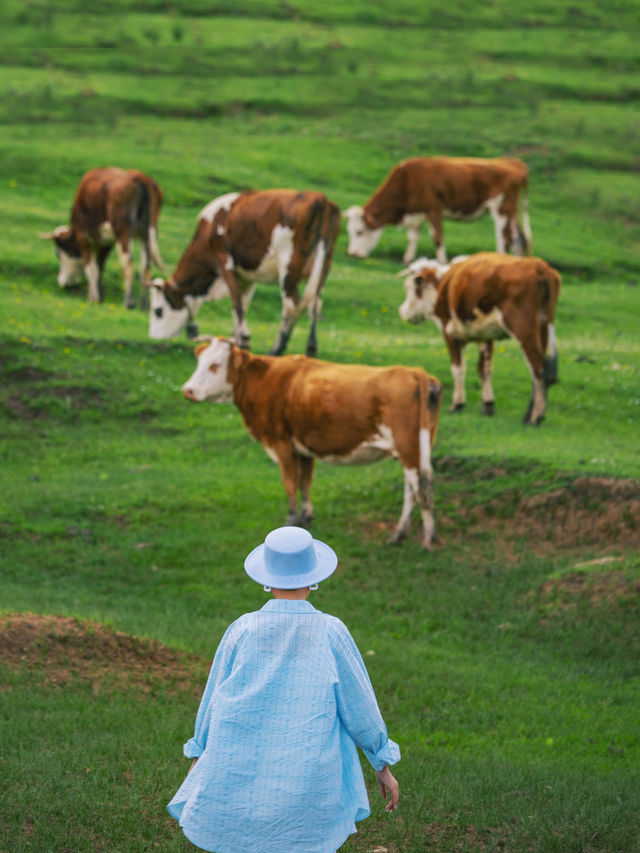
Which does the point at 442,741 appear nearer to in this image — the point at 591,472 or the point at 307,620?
the point at 307,620

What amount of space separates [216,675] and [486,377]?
13.9 meters

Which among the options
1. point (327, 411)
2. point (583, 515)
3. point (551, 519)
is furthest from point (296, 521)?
point (583, 515)

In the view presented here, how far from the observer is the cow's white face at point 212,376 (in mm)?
14773

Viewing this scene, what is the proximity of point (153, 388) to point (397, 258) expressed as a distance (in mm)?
13881

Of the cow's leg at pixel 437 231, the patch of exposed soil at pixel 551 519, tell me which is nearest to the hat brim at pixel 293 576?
the patch of exposed soil at pixel 551 519

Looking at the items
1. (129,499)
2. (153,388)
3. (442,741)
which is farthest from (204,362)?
(442,741)

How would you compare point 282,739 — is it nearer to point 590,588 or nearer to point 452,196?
point 590,588

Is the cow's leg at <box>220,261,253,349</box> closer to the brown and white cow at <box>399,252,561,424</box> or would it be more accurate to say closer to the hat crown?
the brown and white cow at <box>399,252,561,424</box>

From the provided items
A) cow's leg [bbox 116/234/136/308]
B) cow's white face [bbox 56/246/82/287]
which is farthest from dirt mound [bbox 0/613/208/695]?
cow's white face [bbox 56/246/82/287]

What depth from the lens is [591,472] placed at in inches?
552

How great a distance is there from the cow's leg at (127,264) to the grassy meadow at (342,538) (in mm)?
520

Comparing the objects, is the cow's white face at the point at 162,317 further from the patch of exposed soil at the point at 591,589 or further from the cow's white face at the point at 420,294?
the patch of exposed soil at the point at 591,589

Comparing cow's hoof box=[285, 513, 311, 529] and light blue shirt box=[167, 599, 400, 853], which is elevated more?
light blue shirt box=[167, 599, 400, 853]

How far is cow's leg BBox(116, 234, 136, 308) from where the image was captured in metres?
24.3
